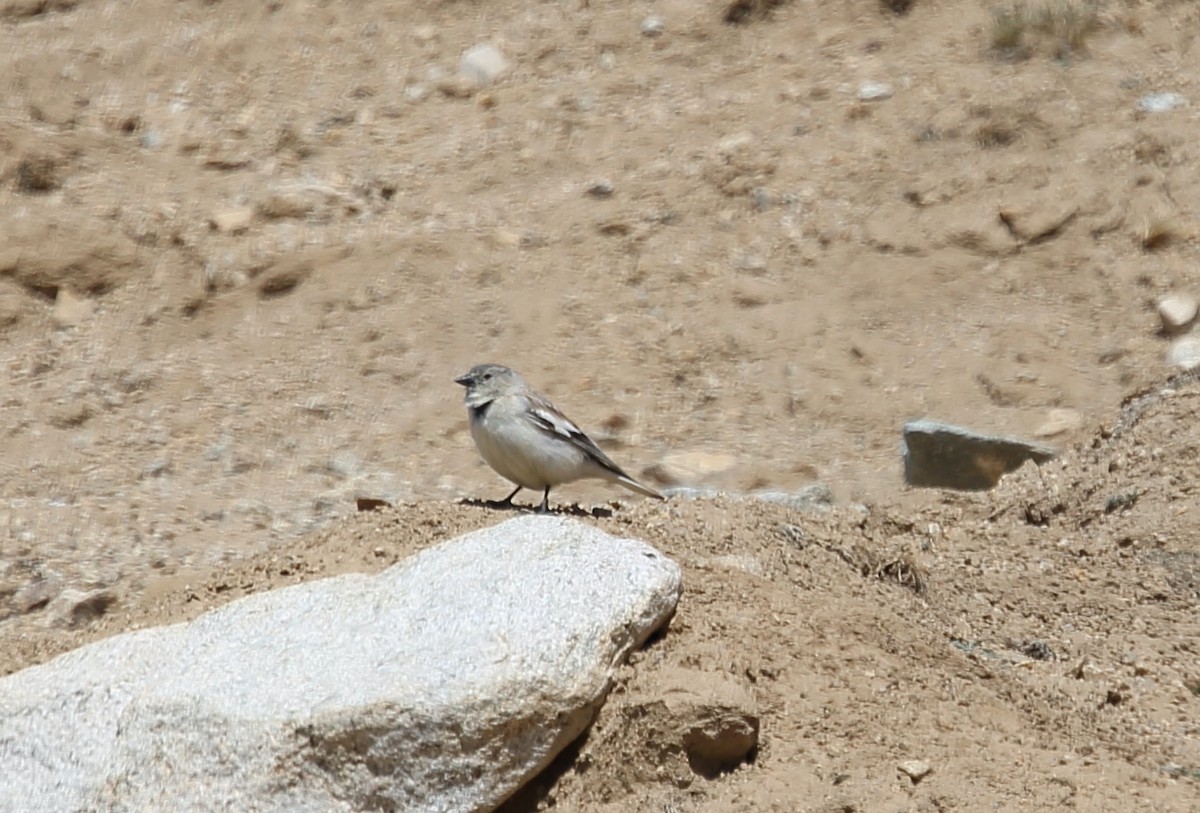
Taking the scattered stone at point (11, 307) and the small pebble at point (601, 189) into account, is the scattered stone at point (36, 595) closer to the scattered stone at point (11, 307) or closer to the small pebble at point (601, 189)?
the scattered stone at point (11, 307)

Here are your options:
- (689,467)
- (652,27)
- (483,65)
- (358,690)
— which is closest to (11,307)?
(483,65)

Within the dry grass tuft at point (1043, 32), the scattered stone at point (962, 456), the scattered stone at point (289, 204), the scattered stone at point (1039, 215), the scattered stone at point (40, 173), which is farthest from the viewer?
the dry grass tuft at point (1043, 32)

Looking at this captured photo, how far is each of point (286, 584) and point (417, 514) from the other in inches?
24.5

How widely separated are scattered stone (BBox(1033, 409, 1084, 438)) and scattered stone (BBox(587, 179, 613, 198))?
12.7 feet

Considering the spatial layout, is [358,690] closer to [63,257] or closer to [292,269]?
[292,269]

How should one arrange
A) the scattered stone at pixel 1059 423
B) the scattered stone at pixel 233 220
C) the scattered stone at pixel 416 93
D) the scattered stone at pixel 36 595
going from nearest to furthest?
1. the scattered stone at pixel 36 595
2. the scattered stone at pixel 1059 423
3. the scattered stone at pixel 233 220
4. the scattered stone at pixel 416 93

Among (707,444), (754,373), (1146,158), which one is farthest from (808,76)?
(707,444)

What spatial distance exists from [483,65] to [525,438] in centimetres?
735

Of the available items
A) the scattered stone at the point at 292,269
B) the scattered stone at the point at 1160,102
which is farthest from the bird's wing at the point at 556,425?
the scattered stone at the point at 1160,102

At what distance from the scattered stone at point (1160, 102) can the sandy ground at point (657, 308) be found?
0.40ft

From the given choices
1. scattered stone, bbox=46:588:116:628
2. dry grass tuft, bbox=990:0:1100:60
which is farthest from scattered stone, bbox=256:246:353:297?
dry grass tuft, bbox=990:0:1100:60

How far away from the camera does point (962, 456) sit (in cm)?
945

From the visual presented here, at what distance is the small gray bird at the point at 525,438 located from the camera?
7.65m

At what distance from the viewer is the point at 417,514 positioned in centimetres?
648
